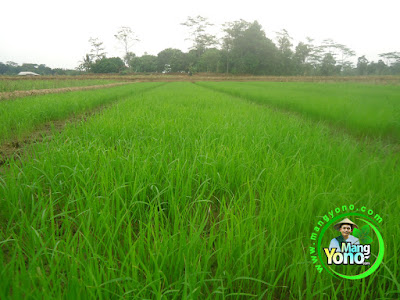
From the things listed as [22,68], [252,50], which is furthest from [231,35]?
[22,68]

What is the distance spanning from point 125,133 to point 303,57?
4821 centimetres

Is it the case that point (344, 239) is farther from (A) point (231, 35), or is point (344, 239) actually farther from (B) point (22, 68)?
(B) point (22, 68)

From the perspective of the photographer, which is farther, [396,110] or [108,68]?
[108,68]

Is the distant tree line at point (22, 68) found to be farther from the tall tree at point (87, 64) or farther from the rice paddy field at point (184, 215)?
the rice paddy field at point (184, 215)

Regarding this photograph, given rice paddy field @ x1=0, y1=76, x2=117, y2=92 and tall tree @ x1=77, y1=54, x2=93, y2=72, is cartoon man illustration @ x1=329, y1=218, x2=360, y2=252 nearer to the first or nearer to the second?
rice paddy field @ x1=0, y1=76, x2=117, y2=92

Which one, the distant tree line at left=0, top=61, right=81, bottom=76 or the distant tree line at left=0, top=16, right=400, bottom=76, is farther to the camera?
the distant tree line at left=0, top=61, right=81, bottom=76

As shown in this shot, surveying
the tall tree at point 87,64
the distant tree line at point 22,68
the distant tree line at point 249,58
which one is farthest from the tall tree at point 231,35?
the distant tree line at point 22,68

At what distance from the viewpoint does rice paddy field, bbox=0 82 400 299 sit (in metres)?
0.61

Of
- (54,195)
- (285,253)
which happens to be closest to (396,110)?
(285,253)

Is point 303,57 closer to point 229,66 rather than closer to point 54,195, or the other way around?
point 229,66

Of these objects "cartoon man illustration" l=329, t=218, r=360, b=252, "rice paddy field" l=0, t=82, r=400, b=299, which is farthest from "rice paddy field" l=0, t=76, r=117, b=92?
"cartoon man illustration" l=329, t=218, r=360, b=252

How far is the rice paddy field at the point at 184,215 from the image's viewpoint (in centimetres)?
61

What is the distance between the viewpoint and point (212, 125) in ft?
8.29

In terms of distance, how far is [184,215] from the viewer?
90 centimetres
